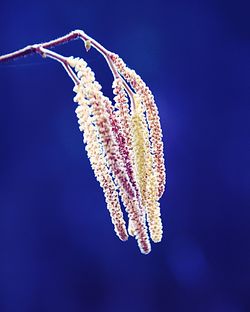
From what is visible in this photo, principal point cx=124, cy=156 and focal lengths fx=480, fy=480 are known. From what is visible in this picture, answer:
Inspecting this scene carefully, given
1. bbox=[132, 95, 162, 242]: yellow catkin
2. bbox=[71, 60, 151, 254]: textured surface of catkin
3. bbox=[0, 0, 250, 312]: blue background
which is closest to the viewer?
bbox=[71, 60, 151, 254]: textured surface of catkin

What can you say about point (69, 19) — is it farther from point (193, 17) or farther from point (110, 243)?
point (110, 243)

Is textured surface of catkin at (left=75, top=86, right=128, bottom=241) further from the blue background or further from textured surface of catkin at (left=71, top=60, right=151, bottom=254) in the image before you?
the blue background

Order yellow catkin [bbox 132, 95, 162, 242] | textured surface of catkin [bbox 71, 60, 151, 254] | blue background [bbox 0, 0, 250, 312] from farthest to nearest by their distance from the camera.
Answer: blue background [bbox 0, 0, 250, 312]
yellow catkin [bbox 132, 95, 162, 242]
textured surface of catkin [bbox 71, 60, 151, 254]

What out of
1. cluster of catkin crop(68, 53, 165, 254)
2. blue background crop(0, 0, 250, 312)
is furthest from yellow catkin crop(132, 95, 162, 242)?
blue background crop(0, 0, 250, 312)

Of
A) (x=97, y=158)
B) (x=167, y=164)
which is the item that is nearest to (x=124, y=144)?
(x=97, y=158)

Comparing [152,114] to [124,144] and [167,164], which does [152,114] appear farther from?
[167,164]

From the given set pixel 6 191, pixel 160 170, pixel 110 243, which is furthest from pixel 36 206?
pixel 160 170
